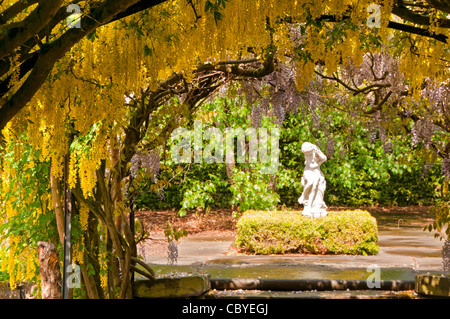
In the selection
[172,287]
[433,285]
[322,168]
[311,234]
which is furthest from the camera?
[322,168]

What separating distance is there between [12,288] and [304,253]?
5185mm

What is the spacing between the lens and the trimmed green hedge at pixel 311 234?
8.38 meters

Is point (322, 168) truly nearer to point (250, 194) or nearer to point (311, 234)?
point (250, 194)

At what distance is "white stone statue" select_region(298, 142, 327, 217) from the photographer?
367 inches

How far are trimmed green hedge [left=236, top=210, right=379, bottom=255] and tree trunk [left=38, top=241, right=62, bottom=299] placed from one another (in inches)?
196

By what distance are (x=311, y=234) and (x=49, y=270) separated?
5296mm

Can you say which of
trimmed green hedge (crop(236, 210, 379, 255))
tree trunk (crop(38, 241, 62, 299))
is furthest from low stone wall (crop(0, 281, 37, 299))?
trimmed green hedge (crop(236, 210, 379, 255))

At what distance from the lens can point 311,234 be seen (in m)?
8.46

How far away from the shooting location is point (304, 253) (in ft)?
28.0

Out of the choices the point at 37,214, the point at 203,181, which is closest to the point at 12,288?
the point at 37,214

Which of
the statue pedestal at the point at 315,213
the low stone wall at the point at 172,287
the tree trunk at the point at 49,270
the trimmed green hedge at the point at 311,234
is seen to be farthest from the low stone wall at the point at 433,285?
the statue pedestal at the point at 315,213

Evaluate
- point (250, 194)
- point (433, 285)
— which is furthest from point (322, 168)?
point (433, 285)

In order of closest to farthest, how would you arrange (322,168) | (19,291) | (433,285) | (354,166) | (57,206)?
1. (57,206)
2. (19,291)
3. (433,285)
4. (322,168)
5. (354,166)

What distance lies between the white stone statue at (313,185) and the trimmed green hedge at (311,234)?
65 cm
